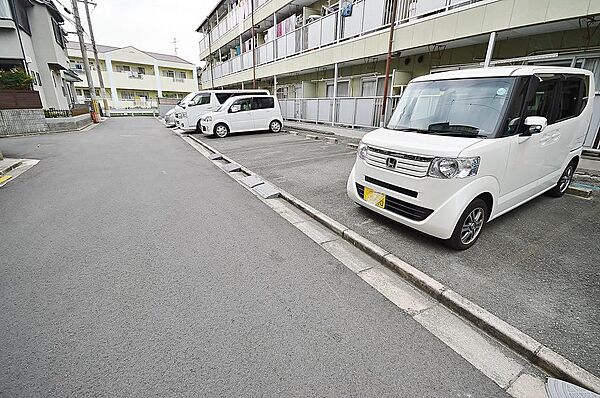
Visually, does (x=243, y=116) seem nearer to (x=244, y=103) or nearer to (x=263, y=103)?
(x=244, y=103)

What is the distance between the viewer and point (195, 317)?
2279 mm

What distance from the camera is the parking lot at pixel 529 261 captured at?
216 cm

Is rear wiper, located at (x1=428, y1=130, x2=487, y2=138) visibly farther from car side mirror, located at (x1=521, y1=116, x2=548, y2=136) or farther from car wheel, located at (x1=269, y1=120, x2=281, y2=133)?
car wheel, located at (x1=269, y1=120, x2=281, y2=133)

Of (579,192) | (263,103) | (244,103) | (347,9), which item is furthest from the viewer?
(263,103)

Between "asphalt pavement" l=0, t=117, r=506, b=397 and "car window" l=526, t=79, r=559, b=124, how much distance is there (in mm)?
2955

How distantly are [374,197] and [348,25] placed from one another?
9.46 metres

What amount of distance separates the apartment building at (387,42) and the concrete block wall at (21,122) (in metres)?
11.2

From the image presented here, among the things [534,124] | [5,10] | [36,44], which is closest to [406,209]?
[534,124]

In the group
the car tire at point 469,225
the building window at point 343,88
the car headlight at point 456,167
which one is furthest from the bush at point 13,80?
the car tire at point 469,225

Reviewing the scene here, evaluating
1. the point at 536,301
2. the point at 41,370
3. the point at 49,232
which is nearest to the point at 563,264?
the point at 536,301

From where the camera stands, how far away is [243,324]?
221cm

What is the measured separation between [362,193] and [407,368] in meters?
2.36

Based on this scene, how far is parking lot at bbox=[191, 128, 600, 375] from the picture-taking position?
85.0 inches

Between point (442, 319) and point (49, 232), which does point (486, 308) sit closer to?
point (442, 319)
